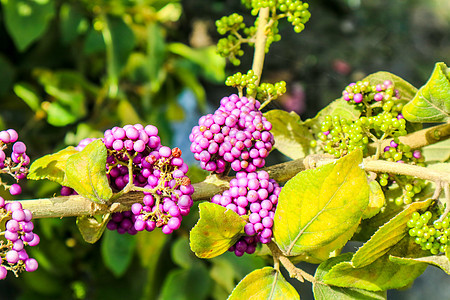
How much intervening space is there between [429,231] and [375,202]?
0.07 metres

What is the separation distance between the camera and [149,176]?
44 centimetres

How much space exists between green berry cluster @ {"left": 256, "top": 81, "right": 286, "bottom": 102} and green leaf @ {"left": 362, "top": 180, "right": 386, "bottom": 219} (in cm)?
13

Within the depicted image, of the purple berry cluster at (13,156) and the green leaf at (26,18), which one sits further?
the green leaf at (26,18)

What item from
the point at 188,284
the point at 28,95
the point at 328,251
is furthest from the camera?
the point at 28,95

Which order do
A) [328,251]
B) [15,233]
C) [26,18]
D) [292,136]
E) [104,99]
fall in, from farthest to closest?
[104,99], [26,18], [292,136], [328,251], [15,233]

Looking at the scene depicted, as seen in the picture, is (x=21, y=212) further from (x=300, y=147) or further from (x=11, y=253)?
(x=300, y=147)

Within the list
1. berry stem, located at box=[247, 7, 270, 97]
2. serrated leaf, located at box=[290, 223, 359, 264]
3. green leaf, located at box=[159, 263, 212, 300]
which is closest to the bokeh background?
green leaf, located at box=[159, 263, 212, 300]

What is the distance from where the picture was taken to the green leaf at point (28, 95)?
1.19 meters

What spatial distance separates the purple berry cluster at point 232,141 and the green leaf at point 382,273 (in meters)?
0.13

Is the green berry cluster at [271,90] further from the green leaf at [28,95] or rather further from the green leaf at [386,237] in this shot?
the green leaf at [28,95]

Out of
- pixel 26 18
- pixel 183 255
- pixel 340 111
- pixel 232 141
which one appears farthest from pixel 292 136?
pixel 26 18

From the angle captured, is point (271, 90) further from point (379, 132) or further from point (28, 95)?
point (28, 95)

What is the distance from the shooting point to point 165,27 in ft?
5.63

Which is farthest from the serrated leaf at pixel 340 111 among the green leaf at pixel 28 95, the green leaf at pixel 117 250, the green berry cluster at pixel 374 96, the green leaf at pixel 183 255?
the green leaf at pixel 28 95
